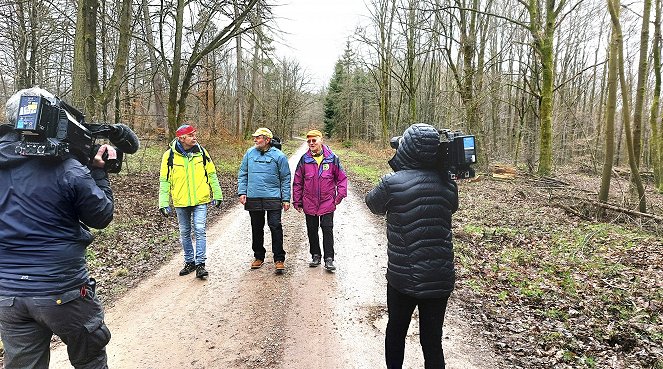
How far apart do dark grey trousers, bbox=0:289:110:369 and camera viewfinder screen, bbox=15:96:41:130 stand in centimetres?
93

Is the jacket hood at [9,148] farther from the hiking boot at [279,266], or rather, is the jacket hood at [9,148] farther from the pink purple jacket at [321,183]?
the hiking boot at [279,266]

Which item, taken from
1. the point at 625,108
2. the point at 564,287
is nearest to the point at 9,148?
the point at 564,287

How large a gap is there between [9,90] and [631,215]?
31394 mm

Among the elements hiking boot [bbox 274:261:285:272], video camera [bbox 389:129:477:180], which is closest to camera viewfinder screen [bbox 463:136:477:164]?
video camera [bbox 389:129:477:180]

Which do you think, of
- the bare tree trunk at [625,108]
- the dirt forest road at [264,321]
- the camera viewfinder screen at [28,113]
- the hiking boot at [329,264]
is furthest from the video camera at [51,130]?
the bare tree trunk at [625,108]

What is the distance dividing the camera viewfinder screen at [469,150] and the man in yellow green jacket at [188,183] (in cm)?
384

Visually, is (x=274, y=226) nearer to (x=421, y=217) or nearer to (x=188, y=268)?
(x=188, y=268)

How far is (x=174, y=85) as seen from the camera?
11.9 m

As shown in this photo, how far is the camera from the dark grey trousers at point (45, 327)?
2.19 metres

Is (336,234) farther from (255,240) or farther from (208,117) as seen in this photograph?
(208,117)

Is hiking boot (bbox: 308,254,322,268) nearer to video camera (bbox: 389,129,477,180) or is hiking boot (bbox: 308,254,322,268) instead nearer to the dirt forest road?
the dirt forest road

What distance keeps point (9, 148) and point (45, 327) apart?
1.02 meters

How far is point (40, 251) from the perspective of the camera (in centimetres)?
222

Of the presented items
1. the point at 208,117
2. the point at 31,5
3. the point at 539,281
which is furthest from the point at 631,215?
the point at 31,5
